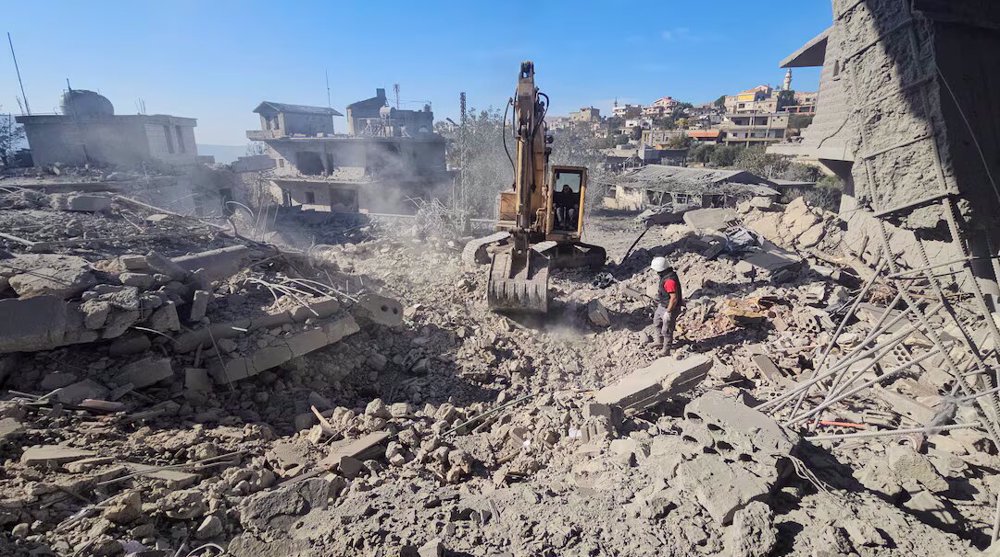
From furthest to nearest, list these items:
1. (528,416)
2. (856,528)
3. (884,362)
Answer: (884,362)
(528,416)
(856,528)

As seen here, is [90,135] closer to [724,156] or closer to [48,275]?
[48,275]

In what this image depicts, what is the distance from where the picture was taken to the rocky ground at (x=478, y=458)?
10.0 ft

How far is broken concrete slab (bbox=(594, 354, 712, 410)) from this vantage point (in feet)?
15.8

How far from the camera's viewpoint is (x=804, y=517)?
10.0 ft

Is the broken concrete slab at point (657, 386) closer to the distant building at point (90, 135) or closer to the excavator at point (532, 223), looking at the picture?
the excavator at point (532, 223)

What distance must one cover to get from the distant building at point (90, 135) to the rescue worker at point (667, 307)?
76.3 ft

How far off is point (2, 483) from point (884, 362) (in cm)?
889

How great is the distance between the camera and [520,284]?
7996 mm

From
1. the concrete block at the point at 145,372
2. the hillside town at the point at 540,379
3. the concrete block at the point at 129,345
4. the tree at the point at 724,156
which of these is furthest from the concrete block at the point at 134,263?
the tree at the point at 724,156

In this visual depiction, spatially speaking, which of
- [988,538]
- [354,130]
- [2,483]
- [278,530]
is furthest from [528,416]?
[354,130]

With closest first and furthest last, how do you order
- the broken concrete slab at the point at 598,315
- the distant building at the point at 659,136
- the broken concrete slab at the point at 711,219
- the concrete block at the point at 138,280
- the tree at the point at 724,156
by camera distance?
the concrete block at the point at 138,280
the broken concrete slab at the point at 598,315
the broken concrete slab at the point at 711,219
the tree at the point at 724,156
the distant building at the point at 659,136

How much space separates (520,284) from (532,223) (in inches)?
74.8

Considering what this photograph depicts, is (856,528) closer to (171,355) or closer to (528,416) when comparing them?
(528,416)

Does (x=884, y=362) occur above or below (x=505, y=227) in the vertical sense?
below
